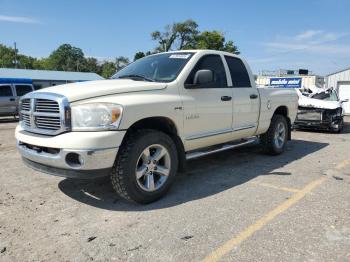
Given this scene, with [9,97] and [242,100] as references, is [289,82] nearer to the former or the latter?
[242,100]

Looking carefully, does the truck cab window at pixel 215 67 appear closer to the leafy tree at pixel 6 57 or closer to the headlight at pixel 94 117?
the headlight at pixel 94 117

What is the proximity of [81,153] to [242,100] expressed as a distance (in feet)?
10.4

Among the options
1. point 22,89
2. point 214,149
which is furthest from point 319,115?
point 22,89

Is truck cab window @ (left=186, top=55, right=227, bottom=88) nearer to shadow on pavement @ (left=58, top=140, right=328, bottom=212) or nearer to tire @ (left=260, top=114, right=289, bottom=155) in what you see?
shadow on pavement @ (left=58, top=140, right=328, bottom=212)

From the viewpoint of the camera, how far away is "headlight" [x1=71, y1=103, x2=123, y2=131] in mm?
3836

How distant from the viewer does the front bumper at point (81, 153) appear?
374 centimetres

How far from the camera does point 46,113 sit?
13.4 feet

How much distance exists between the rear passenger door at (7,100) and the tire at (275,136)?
1526 centimetres

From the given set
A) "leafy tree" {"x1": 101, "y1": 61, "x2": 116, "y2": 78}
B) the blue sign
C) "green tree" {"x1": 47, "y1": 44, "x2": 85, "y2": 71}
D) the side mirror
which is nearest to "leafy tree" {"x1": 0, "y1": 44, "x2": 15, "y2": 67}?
"green tree" {"x1": 47, "y1": 44, "x2": 85, "y2": 71}

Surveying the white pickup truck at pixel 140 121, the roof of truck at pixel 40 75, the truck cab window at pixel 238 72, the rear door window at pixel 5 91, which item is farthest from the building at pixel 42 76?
the white pickup truck at pixel 140 121

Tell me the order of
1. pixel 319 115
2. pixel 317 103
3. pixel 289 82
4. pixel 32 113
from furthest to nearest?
pixel 289 82, pixel 317 103, pixel 319 115, pixel 32 113

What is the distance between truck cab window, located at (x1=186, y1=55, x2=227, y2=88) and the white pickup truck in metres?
0.02

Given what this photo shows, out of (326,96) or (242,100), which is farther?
(326,96)

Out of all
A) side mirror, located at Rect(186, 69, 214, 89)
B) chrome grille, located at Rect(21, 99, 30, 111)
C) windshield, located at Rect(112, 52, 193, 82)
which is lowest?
chrome grille, located at Rect(21, 99, 30, 111)
